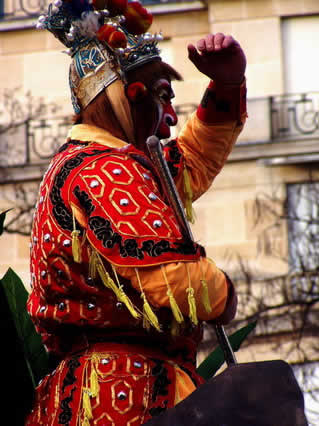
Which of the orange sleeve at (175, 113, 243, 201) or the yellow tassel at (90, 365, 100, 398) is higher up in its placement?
the orange sleeve at (175, 113, 243, 201)

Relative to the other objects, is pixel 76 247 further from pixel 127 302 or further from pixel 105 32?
pixel 105 32

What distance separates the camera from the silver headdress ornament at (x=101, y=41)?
3926mm

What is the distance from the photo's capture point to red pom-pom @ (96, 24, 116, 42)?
3.88 metres

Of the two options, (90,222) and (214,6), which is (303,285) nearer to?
(214,6)

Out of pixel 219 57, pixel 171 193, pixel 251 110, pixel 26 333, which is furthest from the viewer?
pixel 251 110

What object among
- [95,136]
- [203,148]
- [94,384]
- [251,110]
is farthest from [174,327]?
[251,110]

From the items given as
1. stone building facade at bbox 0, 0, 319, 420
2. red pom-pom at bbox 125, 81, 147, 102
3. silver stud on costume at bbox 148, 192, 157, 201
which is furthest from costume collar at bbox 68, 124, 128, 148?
stone building facade at bbox 0, 0, 319, 420

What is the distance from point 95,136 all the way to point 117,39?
28 centimetres

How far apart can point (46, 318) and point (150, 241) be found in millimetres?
398

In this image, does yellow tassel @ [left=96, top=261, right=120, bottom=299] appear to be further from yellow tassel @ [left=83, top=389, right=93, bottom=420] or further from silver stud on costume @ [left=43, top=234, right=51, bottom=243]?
yellow tassel @ [left=83, top=389, right=93, bottom=420]

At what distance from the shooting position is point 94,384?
371 cm

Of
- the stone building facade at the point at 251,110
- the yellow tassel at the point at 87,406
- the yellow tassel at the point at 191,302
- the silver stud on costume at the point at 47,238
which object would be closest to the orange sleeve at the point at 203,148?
the silver stud on costume at the point at 47,238

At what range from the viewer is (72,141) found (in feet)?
12.9

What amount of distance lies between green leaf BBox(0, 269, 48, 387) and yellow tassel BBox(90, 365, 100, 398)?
48cm
